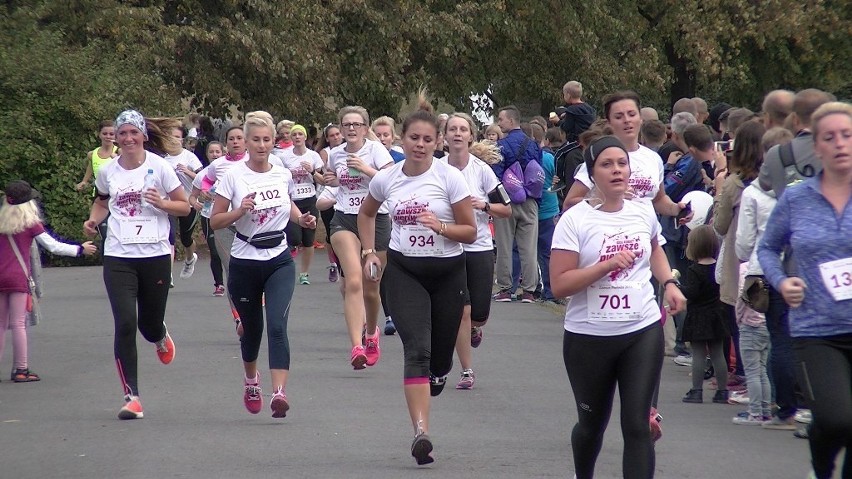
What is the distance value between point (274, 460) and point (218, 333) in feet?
21.5

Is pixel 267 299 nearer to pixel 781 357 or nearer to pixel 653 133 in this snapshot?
pixel 781 357

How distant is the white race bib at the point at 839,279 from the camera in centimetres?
624

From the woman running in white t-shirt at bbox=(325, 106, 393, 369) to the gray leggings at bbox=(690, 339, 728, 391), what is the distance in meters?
2.48

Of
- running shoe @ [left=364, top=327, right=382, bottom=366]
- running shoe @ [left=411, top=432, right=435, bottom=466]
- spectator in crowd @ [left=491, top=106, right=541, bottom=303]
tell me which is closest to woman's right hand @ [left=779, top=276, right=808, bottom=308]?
running shoe @ [left=411, top=432, right=435, bottom=466]

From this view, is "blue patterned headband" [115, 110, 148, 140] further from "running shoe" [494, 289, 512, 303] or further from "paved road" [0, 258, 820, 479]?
"running shoe" [494, 289, 512, 303]

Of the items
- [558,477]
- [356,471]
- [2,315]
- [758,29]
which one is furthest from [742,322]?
[758,29]

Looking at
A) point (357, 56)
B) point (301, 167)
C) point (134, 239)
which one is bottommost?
point (134, 239)

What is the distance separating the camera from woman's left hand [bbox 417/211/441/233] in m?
8.23

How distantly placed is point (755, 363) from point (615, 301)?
10.8 ft

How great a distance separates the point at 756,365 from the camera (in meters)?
9.48

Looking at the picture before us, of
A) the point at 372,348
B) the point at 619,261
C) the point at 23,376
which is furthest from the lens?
the point at 23,376

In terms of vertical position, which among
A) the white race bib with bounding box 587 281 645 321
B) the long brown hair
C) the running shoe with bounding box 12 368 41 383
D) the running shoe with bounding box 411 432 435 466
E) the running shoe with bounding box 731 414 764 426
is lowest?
the running shoe with bounding box 12 368 41 383

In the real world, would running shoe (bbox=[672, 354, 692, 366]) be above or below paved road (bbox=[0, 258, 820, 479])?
above

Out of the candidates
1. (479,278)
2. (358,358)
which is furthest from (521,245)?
(358,358)
